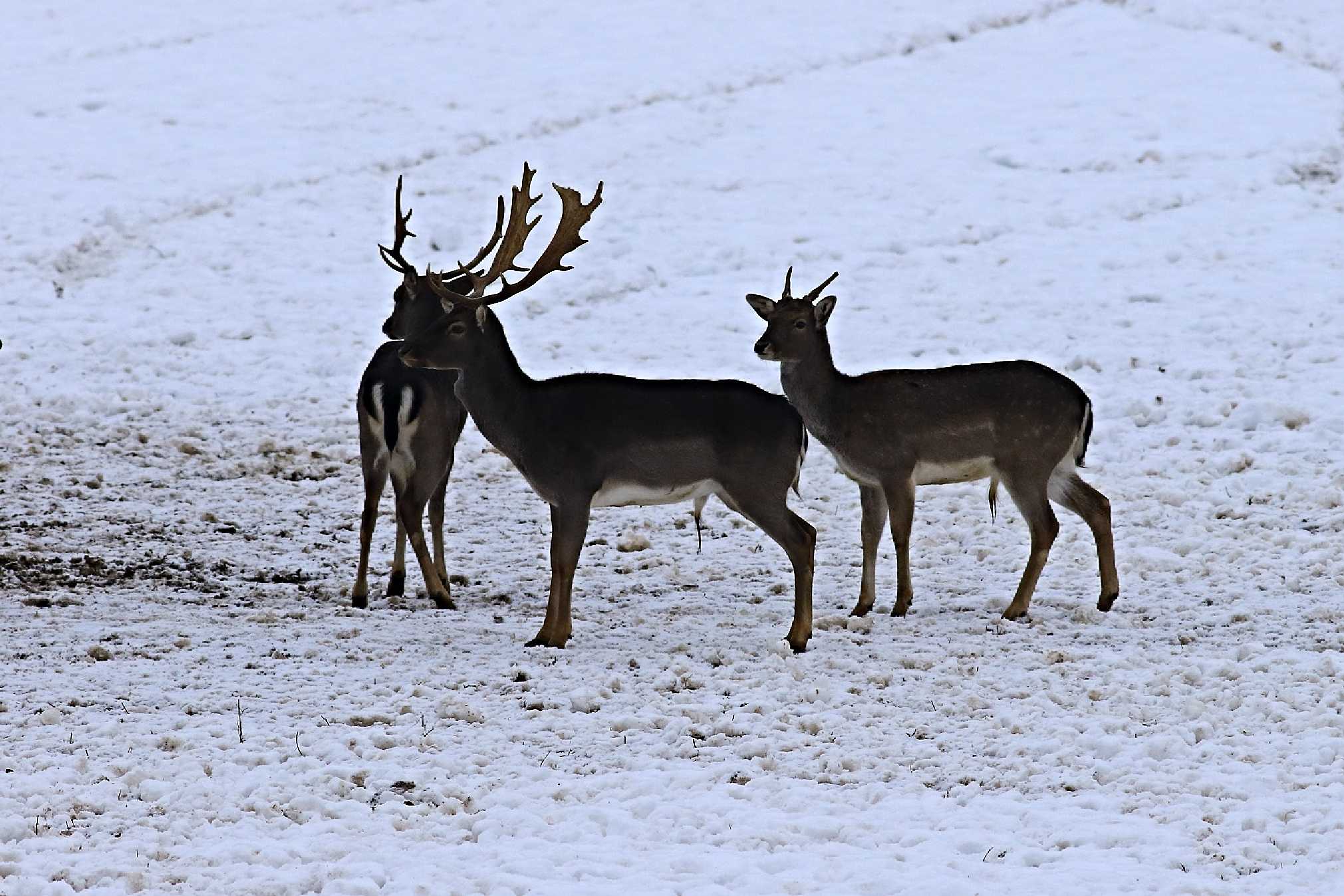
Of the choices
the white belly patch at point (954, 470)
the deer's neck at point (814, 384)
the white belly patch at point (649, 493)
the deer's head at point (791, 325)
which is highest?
the deer's head at point (791, 325)

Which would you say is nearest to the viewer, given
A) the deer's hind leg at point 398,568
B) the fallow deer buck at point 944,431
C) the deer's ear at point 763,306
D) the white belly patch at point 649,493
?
the white belly patch at point 649,493

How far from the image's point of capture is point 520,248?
9.49 meters

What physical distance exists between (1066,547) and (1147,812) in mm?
4941

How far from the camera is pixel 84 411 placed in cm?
1467

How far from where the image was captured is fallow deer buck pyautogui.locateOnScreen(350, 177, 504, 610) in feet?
32.8

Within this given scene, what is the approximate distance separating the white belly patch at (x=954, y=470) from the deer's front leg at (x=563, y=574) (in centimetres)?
217

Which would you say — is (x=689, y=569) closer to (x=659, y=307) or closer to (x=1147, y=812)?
(x=1147, y=812)

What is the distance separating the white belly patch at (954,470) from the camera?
947 cm

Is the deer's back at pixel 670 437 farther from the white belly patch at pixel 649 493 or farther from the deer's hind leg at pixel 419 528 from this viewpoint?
the deer's hind leg at pixel 419 528

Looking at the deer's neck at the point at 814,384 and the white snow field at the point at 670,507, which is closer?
the white snow field at the point at 670,507

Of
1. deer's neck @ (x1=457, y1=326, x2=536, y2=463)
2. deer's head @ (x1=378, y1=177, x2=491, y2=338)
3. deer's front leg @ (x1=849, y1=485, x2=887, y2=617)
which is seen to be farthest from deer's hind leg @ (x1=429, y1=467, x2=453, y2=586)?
deer's front leg @ (x1=849, y1=485, x2=887, y2=617)

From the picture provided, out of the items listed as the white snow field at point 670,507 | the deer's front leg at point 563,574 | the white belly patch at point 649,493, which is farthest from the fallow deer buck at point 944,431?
the deer's front leg at point 563,574

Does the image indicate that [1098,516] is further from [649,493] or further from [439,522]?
[439,522]

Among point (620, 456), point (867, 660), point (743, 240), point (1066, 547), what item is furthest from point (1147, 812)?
point (743, 240)
